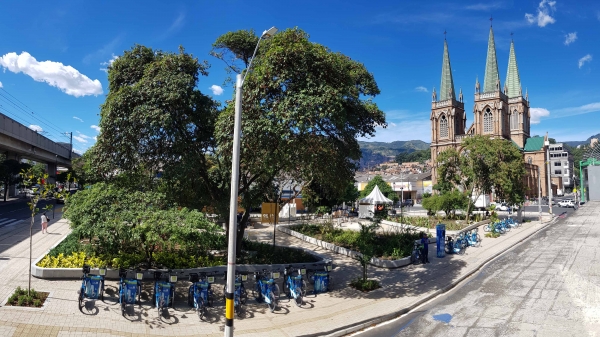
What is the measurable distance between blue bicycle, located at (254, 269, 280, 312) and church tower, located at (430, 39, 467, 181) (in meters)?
84.1

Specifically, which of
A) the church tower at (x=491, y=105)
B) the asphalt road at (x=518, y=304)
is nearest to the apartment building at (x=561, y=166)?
the church tower at (x=491, y=105)

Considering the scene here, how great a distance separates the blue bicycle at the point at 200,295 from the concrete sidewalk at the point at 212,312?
240 millimetres

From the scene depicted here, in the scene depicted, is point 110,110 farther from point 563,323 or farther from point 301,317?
point 563,323

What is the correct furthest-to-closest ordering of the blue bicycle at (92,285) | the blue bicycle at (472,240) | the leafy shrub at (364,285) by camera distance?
the blue bicycle at (472,240) < the leafy shrub at (364,285) < the blue bicycle at (92,285)

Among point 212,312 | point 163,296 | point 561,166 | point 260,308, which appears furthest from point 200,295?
point 561,166

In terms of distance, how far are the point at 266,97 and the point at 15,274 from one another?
10396mm

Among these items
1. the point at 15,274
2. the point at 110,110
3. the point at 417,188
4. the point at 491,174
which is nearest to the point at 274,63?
the point at 110,110

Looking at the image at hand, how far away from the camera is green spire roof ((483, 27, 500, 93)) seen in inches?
3366

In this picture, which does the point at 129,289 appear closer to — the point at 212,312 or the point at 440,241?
the point at 212,312

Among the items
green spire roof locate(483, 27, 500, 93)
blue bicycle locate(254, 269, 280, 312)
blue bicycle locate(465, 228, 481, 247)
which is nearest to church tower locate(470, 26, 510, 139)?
green spire roof locate(483, 27, 500, 93)

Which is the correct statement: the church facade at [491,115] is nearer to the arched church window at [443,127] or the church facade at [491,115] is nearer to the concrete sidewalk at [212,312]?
the arched church window at [443,127]

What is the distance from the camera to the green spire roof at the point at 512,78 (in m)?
90.9

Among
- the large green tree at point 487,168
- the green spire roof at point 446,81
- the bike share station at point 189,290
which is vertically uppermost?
the green spire roof at point 446,81

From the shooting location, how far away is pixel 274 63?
40.4 feet
